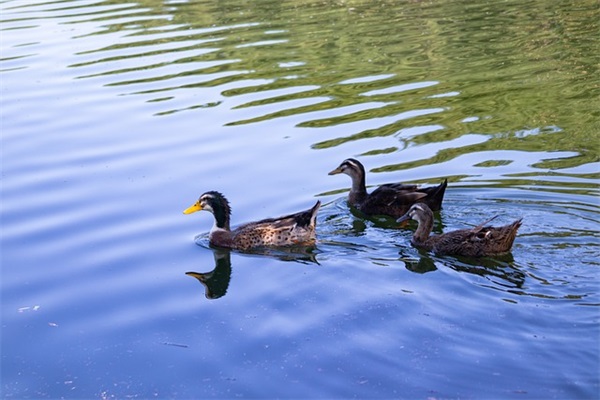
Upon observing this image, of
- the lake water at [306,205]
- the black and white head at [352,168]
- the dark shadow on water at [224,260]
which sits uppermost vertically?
the black and white head at [352,168]

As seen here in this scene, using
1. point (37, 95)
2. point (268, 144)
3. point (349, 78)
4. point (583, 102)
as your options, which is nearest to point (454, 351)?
point (268, 144)

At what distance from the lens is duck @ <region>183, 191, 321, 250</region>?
440 inches

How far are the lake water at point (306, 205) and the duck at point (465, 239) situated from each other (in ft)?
0.50

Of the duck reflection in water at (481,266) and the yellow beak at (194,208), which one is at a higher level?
the yellow beak at (194,208)

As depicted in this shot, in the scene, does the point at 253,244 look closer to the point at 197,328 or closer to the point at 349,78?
the point at 197,328

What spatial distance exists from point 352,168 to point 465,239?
2511 millimetres

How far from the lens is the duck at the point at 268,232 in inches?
440

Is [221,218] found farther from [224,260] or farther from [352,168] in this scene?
[352,168]

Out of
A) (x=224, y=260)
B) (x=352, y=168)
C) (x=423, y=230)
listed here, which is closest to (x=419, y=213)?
(x=423, y=230)

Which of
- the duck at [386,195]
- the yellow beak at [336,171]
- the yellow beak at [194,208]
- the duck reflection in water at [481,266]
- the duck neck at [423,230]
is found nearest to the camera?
the duck reflection in water at [481,266]

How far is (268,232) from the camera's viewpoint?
36.8ft

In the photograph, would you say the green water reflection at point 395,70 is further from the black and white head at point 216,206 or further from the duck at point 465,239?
the black and white head at point 216,206

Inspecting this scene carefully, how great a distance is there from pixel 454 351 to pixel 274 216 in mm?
4375

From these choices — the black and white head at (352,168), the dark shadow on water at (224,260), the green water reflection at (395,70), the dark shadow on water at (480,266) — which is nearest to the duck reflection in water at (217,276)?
the dark shadow on water at (224,260)
